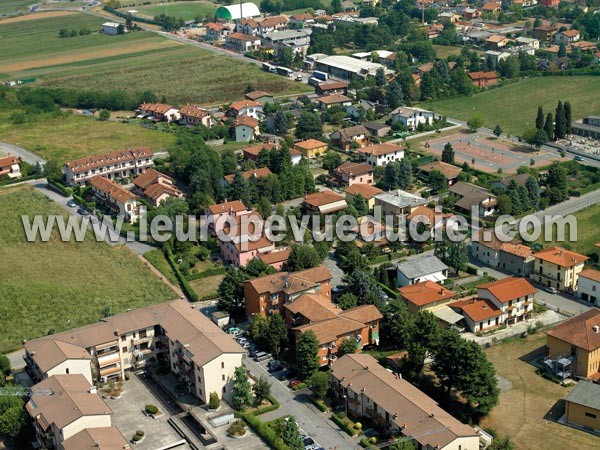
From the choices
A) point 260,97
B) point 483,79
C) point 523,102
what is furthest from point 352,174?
point 483,79

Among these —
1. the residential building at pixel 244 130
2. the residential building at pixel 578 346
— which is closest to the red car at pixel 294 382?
the residential building at pixel 578 346

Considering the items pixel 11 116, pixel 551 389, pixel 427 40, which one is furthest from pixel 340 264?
pixel 427 40

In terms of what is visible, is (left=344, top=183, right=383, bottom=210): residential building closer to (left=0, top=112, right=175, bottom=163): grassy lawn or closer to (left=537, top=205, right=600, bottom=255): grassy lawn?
(left=537, top=205, right=600, bottom=255): grassy lawn

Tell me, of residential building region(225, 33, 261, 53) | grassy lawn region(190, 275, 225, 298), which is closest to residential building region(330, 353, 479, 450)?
grassy lawn region(190, 275, 225, 298)

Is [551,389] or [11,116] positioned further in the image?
[11,116]

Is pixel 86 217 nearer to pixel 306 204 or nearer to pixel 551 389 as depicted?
pixel 306 204

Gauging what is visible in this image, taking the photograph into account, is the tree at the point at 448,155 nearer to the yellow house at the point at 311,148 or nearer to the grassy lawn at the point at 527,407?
the yellow house at the point at 311,148
